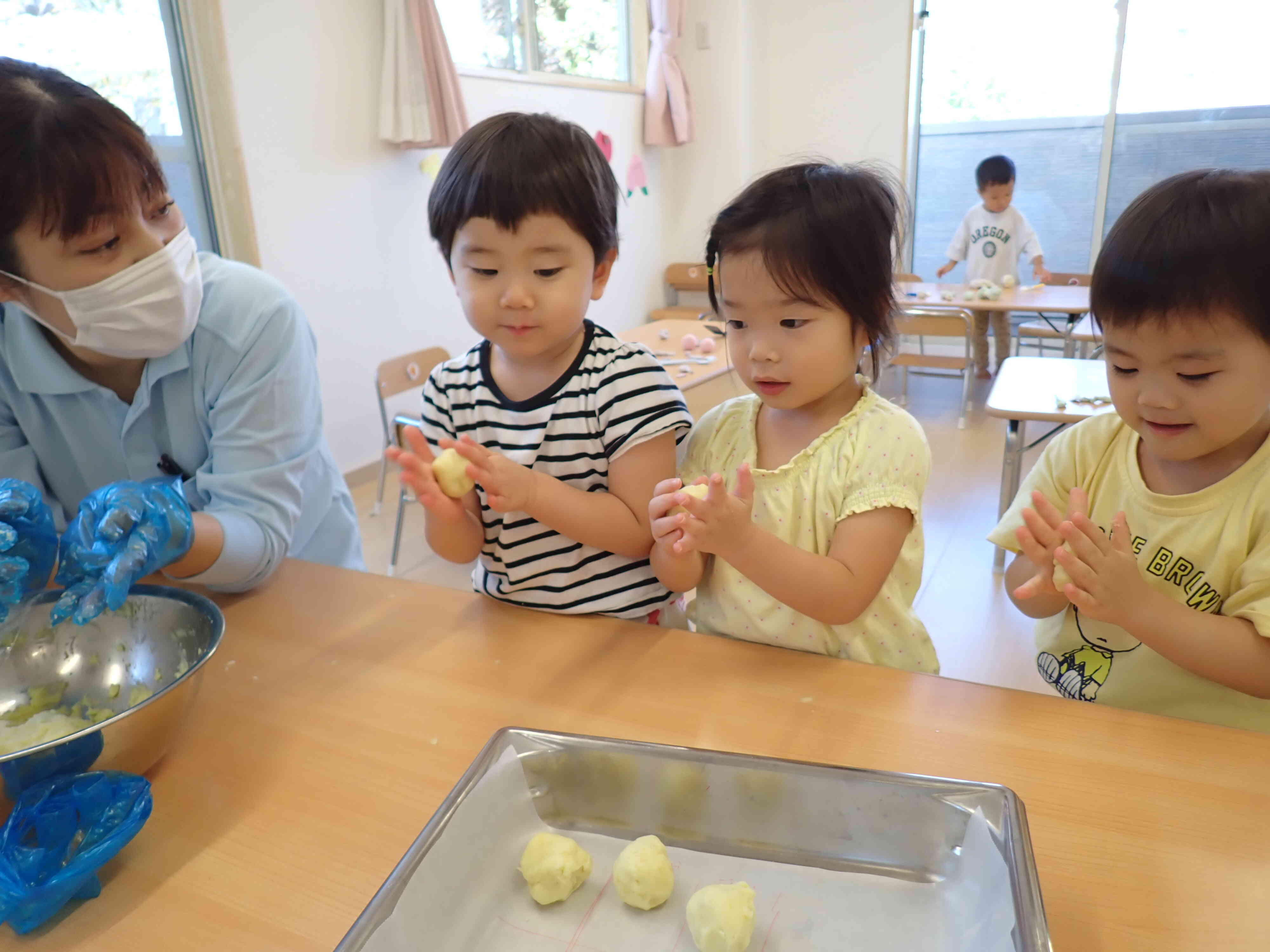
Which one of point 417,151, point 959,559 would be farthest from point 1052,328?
point 417,151

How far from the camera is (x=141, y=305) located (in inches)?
40.5

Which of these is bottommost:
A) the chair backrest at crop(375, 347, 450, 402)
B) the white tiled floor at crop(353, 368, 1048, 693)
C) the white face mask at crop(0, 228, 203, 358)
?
the white tiled floor at crop(353, 368, 1048, 693)

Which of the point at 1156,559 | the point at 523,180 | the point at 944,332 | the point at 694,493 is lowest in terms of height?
the point at 944,332

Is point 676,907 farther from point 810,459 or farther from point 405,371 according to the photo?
point 405,371

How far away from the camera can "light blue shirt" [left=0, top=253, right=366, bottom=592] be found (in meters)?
1.11

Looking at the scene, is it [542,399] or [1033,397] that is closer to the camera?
[542,399]

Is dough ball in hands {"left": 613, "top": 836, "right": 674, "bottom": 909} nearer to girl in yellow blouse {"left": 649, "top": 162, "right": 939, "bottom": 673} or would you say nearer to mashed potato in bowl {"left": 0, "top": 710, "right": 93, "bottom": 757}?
girl in yellow blouse {"left": 649, "top": 162, "right": 939, "bottom": 673}

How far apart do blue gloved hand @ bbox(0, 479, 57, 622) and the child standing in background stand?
179 inches

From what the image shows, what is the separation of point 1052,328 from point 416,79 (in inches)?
138

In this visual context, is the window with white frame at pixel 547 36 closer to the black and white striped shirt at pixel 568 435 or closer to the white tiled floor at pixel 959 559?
the white tiled floor at pixel 959 559

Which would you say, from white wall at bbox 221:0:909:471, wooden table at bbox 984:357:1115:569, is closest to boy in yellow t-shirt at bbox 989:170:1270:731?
wooden table at bbox 984:357:1115:569

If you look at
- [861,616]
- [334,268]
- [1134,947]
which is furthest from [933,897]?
[334,268]

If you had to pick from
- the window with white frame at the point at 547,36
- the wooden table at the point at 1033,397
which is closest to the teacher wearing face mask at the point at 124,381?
the wooden table at the point at 1033,397

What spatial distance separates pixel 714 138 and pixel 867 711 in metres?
5.49
